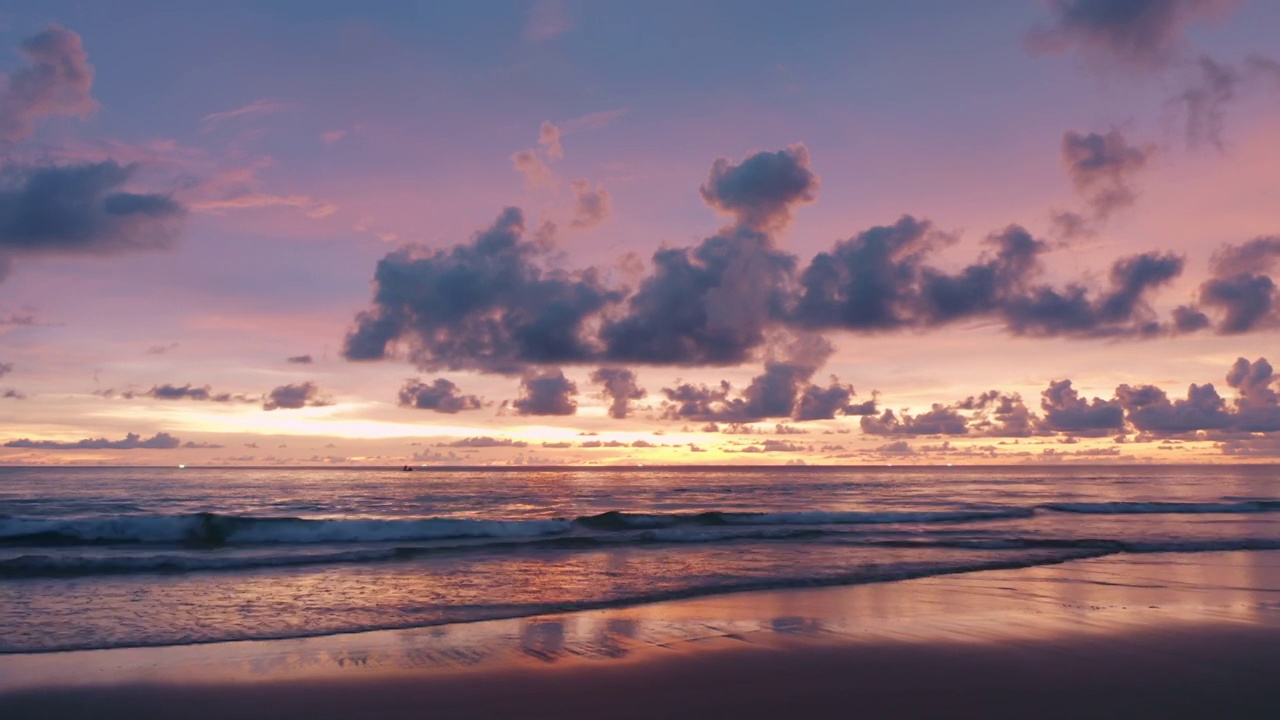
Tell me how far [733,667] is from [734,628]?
2.47 m

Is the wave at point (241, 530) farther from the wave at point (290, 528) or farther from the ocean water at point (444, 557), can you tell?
the ocean water at point (444, 557)

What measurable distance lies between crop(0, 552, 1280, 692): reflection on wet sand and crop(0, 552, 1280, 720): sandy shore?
0.16 ft

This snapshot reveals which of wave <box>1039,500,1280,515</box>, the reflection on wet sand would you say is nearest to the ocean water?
wave <box>1039,500,1280,515</box>

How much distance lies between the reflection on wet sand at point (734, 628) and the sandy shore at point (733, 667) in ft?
0.16

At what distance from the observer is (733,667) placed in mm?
9961

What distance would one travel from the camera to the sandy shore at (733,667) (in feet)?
27.9

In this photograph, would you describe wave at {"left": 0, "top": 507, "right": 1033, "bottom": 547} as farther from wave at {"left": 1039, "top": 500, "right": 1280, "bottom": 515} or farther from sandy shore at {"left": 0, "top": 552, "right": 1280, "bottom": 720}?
sandy shore at {"left": 0, "top": 552, "right": 1280, "bottom": 720}

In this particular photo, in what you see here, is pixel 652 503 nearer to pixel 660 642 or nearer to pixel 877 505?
pixel 877 505

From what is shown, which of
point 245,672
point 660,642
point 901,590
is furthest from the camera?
point 901,590

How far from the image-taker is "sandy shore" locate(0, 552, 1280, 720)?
27.9 feet

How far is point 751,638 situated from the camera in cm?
1166

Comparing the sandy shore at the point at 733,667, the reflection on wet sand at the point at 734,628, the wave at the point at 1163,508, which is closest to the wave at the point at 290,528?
the wave at the point at 1163,508

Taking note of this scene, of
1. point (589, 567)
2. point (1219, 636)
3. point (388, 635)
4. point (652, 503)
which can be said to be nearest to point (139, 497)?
point (652, 503)

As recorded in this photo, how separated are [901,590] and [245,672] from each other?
39.4 ft
